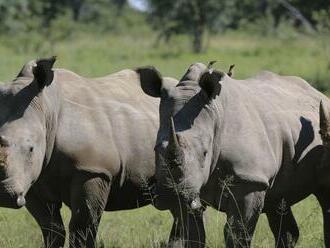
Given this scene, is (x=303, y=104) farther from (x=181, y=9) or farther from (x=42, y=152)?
(x=181, y=9)

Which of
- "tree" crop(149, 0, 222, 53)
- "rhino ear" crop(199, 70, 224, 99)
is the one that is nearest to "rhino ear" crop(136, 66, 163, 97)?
"rhino ear" crop(199, 70, 224, 99)

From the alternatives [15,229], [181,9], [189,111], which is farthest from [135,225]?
[181,9]

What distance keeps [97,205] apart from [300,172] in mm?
1547

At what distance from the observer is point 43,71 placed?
6555 mm

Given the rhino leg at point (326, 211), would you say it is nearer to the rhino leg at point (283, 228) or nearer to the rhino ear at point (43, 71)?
the rhino leg at point (283, 228)

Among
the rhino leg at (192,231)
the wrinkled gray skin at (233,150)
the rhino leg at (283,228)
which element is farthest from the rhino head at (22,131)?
the rhino leg at (283,228)

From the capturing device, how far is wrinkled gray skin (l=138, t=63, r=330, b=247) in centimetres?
584

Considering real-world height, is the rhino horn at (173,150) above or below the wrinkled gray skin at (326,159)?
above

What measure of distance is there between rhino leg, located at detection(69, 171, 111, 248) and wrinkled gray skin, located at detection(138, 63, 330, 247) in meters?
0.73

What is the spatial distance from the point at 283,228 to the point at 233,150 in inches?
69.3

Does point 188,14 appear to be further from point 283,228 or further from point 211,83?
point 211,83

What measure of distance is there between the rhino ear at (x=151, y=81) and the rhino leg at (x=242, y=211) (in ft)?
2.80

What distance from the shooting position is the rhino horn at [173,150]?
5676 millimetres

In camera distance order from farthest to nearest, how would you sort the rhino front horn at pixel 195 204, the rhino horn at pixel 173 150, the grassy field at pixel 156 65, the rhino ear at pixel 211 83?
the grassy field at pixel 156 65
the rhino ear at pixel 211 83
the rhino front horn at pixel 195 204
the rhino horn at pixel 173 150
